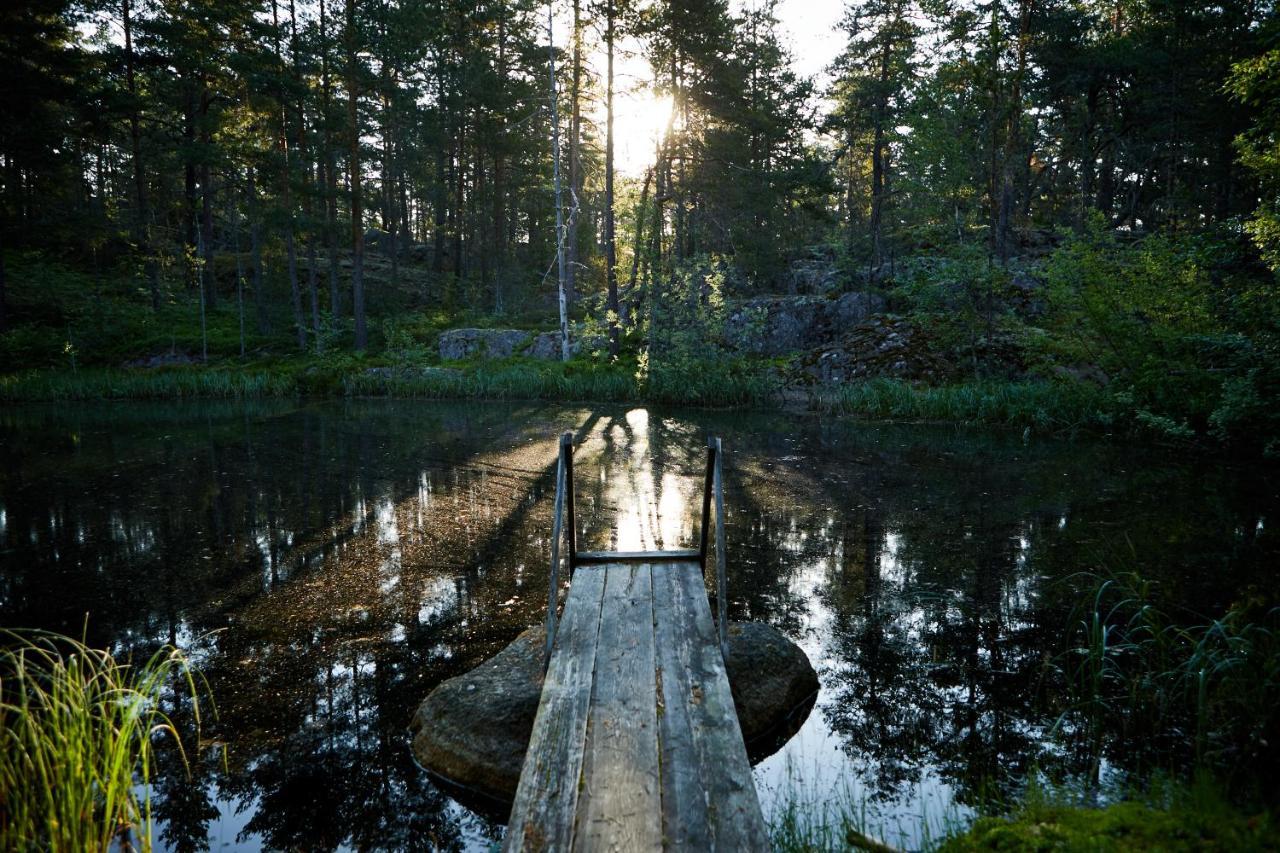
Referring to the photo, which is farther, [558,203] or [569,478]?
[558,203]

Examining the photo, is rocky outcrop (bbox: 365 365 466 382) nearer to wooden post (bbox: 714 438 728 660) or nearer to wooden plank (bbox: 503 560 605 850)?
wooden plank (bbox: 503 560 605 850)

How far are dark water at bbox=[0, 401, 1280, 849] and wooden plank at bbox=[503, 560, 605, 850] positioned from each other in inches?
24.8

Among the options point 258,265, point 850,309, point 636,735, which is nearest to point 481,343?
point 258,265

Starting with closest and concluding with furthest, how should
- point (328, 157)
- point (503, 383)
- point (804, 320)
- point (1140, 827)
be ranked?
point (1140, 827), point (503, 383), point (804, 320), point (328, 157)

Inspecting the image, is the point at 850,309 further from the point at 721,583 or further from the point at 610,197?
the point at 721,583

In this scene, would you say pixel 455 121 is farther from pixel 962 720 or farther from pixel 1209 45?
pixel 962 720

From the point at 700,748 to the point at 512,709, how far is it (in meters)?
1.28

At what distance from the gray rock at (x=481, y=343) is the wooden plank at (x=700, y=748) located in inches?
799

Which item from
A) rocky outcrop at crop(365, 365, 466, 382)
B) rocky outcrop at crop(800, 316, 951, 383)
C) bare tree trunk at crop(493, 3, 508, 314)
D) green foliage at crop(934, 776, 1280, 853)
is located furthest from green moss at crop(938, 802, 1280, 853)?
bare tree trunk at crop(493, 3, 508, 314)

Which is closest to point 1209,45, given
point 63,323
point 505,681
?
point 505,681

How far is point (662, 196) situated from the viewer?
2314cm

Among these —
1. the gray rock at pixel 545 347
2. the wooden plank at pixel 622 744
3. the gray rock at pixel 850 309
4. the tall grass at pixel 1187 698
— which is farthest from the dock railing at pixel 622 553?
the gray rock at pixel 545 347

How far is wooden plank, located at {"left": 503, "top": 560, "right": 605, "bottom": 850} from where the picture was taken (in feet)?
7.44

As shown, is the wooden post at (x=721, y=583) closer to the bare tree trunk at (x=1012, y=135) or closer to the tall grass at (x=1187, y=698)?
the tall grass at (x=1187, y=698)
